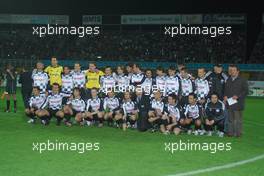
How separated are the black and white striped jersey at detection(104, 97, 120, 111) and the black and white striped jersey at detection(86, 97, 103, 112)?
16 centimetres

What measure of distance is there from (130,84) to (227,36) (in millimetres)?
24986

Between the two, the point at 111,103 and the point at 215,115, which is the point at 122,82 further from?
the point at 215,115

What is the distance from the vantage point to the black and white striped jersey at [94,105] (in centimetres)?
1481

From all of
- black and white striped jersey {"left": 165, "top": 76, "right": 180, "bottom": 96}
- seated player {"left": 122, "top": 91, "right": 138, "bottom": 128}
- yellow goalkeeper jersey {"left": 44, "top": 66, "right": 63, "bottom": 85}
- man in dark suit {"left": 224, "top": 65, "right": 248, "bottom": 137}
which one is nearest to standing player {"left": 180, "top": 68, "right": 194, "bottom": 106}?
black and white striped jersey {"left": 165, "top": 76, "right": 180, "bottom": 96}

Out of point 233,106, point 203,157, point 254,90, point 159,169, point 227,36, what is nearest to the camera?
point 159,169

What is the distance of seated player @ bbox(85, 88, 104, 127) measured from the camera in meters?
14.7

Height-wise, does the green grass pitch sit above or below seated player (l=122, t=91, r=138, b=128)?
below

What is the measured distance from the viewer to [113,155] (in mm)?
10445

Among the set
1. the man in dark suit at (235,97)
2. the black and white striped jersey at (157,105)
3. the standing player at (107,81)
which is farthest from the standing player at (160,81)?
the man in dark suit at (235,97)

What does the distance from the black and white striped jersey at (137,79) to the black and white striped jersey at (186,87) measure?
53.8 inches

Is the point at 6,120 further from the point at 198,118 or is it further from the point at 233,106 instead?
the point at 233,106

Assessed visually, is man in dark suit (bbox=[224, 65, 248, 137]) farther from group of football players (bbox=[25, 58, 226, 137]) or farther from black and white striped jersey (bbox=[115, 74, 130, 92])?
black and white striped jersey (bbox=[115, 74, 130, 92])

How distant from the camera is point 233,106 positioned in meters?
13.1

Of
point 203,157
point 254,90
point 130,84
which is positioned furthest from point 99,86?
point 254,90
